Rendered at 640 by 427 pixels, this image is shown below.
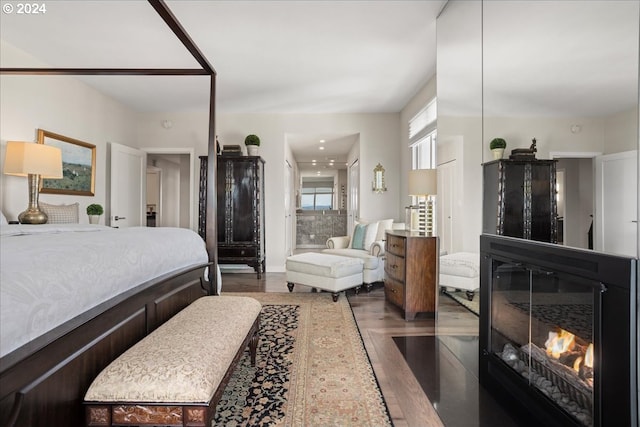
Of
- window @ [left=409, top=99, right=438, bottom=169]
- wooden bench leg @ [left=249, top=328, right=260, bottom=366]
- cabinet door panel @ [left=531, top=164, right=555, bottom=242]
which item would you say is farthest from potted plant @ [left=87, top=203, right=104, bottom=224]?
cabinet door panel @ [left=531, top=164, right=555, bottom=242]

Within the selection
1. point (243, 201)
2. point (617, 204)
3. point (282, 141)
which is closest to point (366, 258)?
point (243, 201)

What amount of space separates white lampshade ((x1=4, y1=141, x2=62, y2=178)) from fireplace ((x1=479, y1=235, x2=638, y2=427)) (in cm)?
Result: 368

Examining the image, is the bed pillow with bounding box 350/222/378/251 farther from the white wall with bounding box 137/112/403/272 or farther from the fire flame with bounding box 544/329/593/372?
the fire flame with bounding box 544/329/593/372

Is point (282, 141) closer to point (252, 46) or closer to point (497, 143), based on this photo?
point (252, 46)

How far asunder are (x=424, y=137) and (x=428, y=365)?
9.99 feet

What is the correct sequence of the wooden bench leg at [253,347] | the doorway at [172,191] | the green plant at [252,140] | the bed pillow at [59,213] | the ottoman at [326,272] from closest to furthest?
the wooden bench leg at [253,347], the bed pillow at [59,213], the ottoman at [326,272], the green plant at [252,140], the doorway at [172,191]

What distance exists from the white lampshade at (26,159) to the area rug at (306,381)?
2.43 meters

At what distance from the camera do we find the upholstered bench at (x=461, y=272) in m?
2.20

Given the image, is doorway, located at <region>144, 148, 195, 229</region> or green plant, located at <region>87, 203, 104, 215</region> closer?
green plant, located at <region>87, 203, 104, 215</region>

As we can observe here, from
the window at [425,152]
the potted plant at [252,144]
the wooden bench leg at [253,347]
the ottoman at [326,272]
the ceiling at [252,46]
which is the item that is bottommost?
the wooden bench leg at [253,347]

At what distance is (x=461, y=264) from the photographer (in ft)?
8.00

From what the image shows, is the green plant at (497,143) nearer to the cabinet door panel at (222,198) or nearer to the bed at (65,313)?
the bed at (65,313)

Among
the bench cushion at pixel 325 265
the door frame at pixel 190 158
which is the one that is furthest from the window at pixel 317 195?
the bench cushion at pixel 325 265

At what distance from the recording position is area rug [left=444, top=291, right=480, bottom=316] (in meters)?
2.14
